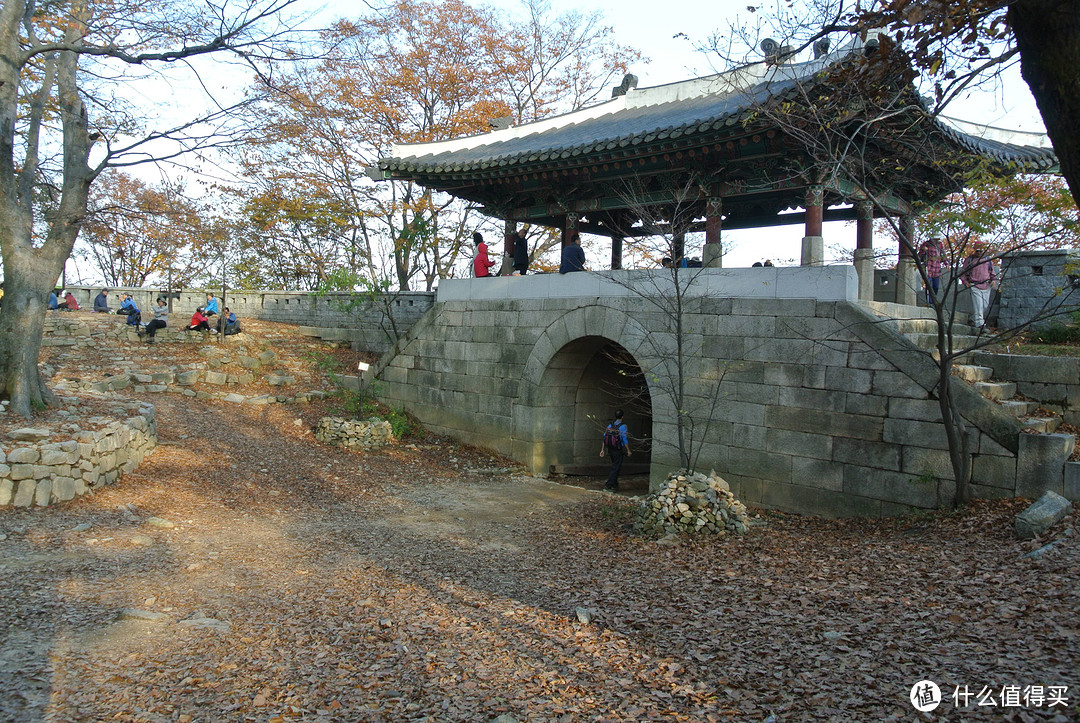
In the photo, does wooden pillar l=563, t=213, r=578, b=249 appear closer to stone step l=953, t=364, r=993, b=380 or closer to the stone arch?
the stone arch

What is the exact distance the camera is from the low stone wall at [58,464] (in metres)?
7.13

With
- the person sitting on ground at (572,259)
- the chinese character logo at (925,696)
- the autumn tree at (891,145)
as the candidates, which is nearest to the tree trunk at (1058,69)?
the autumn tree at (891,145)

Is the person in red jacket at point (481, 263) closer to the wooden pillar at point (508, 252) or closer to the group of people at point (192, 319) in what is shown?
the wooden pillar at point (508, 252)

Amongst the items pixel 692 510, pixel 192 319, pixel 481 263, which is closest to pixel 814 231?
pixel 692 510

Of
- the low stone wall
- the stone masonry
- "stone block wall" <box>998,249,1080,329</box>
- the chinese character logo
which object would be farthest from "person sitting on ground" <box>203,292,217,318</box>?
the chinese character logo

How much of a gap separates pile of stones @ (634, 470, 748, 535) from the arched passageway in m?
3.97

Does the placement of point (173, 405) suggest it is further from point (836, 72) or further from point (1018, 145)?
point (1018, 145)

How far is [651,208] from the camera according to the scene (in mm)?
11523

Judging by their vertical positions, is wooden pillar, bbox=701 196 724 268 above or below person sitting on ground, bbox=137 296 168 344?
above

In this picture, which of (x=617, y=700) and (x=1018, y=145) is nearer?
(x=617, y=700)

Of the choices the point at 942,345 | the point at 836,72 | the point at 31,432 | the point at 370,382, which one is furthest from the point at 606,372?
the point at 31,432

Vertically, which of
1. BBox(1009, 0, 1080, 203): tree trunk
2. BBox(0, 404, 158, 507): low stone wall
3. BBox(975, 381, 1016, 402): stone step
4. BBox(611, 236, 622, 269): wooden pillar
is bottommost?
BBox(0, 404, 158, 507): low stone wall

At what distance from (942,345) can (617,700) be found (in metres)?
4.90

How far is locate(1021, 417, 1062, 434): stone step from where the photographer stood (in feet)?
22.7
